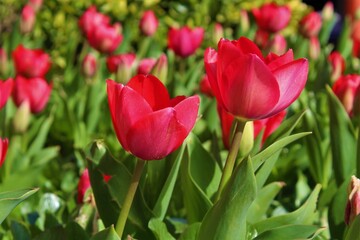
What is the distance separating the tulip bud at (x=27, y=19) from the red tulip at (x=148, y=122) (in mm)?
2237

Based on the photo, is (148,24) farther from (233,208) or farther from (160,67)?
(233,208)

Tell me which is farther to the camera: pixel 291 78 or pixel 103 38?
pixel 103 38

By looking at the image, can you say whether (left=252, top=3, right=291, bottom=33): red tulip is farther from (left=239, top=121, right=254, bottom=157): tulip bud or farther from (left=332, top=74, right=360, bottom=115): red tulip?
(left=239, top=121, right=254, bottom=157): tulip bud

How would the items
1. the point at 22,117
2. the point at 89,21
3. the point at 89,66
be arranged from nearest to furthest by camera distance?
the point at 22,117 < the point at 89,66 < the point at 89,21

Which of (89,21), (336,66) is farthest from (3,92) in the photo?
(89,21)

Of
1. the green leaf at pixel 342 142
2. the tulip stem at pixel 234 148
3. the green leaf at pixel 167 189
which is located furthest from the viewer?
the green leaf at pixel 342 142

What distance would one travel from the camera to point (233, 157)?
3.67ft

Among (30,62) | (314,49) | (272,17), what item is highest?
(30,62)

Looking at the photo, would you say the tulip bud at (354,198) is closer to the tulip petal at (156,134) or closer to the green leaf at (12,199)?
the tulip petal at (156,134)

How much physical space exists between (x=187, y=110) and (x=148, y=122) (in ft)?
0.18

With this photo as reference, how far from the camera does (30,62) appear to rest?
8.27ft

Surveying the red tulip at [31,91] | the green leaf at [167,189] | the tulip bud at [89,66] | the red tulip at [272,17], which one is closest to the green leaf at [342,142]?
the green leaf at [167,189]

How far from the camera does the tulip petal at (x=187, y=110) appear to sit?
1021mm

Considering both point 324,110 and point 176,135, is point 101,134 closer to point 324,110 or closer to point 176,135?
point 324,110
